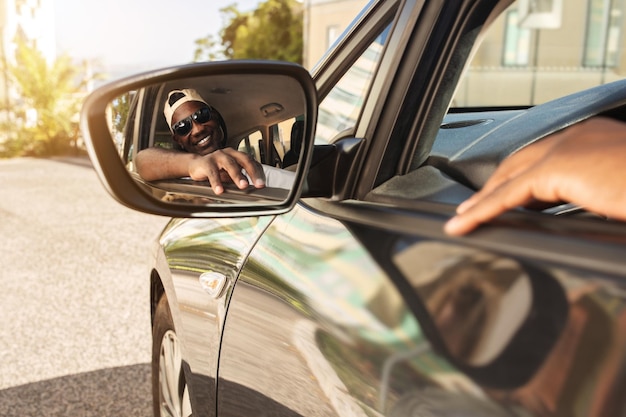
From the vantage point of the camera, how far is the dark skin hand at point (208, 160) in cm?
151

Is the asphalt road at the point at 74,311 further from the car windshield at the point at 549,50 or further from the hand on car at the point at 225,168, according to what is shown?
the hand on car at the point at 225,168

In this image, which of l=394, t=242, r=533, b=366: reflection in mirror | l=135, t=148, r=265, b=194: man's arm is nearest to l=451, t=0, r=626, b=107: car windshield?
l=135, t=148, r=265, b=194: man's arm

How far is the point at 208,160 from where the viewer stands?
1.53 meters

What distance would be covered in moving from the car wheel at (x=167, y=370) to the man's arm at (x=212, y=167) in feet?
3.00

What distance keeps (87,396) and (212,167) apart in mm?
3034

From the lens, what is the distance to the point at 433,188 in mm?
1403

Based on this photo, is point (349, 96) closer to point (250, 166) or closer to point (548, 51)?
point (250, 166)

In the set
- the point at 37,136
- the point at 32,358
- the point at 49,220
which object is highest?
the point at 32,358

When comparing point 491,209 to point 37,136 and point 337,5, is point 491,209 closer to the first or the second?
point 337,5

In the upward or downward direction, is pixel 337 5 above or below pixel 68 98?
above

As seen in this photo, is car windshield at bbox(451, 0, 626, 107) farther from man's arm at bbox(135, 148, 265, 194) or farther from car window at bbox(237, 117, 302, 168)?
man's arm at bbox(135, 148, 265, 194)

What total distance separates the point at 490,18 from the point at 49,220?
9.81 meters

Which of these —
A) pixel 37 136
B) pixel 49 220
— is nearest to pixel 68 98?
pixel 37 136

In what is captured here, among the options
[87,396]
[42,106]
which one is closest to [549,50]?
[87,396]
